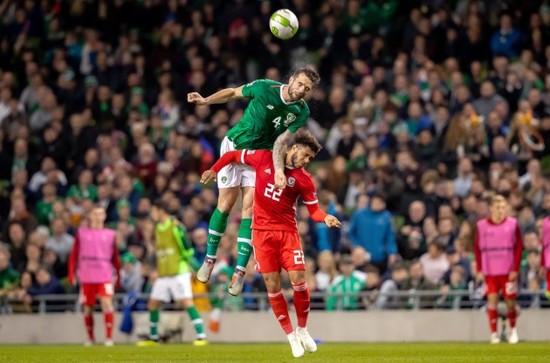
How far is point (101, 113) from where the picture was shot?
1133 inches

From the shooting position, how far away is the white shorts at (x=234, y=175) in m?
17.5

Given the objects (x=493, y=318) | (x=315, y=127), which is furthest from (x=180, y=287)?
(x=493, y=318)

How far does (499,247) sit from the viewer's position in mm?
21594

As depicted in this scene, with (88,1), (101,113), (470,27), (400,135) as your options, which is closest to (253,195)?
(400,135)

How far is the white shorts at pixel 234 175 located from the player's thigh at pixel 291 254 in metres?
1.11

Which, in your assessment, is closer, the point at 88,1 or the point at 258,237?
the point at 258,237

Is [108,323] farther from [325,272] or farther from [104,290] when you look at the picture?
[325,272]

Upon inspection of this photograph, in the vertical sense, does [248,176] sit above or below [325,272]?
above

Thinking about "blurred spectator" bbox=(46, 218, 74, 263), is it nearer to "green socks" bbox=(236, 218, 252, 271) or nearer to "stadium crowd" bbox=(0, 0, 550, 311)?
"stadium crowd" bbox=(0, 0, 550, 311)

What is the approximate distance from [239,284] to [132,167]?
1051 centimetres

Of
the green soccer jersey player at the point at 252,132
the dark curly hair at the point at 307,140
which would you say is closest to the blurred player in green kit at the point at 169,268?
the green soccer jersey player at the point at 252,132

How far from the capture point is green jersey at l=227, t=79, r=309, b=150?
670 inches

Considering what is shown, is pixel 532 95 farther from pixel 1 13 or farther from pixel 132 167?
pixel 1 13

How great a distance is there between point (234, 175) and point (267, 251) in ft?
4.15
